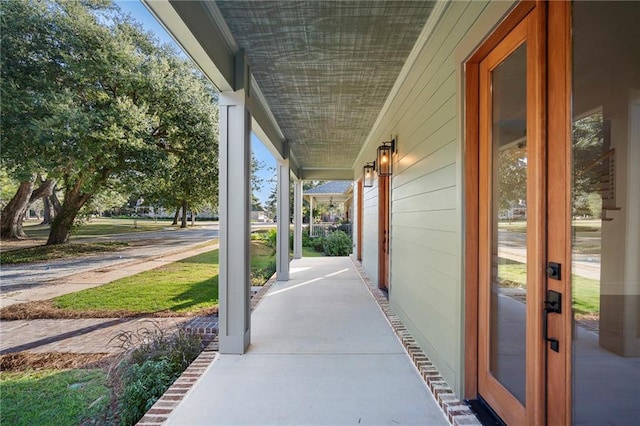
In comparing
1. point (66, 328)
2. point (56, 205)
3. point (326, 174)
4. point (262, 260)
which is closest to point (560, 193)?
point (66, 328)

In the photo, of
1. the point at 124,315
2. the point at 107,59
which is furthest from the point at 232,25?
the point at 107,59

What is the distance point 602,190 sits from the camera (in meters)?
1.30

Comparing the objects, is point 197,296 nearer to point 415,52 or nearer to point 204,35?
point 204,35

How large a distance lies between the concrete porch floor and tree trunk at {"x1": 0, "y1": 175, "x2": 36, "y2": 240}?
300 inches

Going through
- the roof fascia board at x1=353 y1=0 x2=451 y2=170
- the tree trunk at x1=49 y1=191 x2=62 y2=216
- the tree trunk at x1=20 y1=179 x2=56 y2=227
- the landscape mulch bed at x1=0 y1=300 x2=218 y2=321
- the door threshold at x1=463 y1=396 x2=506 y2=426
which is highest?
the roof fascia board at x1=353 y1=0 x2=451 y2=170

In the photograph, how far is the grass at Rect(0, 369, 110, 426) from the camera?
8.73ft

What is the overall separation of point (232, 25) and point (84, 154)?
6576 millimetres

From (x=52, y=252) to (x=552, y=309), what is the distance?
1087cm

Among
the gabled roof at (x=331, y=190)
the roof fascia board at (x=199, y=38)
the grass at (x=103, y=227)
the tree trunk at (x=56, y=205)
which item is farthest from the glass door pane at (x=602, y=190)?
the gabled roof at (x=331, y=190)

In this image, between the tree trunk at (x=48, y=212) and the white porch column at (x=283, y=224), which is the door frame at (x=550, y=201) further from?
the tree trunk at (x=48, y=212)

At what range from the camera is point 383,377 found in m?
2.48

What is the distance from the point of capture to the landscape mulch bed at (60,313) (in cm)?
547

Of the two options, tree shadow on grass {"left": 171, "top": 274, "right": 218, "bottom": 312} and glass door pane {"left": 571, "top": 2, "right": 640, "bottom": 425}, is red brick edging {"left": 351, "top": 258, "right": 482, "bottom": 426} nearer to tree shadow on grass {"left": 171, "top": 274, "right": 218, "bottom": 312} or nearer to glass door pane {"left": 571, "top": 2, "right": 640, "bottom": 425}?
glass door pane {"left": 571, "top": 2, "right": 640, "bottom": 425}

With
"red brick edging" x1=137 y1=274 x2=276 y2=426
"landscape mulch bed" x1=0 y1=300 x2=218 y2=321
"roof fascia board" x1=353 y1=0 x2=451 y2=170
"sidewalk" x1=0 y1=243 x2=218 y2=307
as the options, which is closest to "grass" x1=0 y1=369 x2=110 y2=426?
"red brick edging" x1=137 y1=274 x2=276 y2=426
